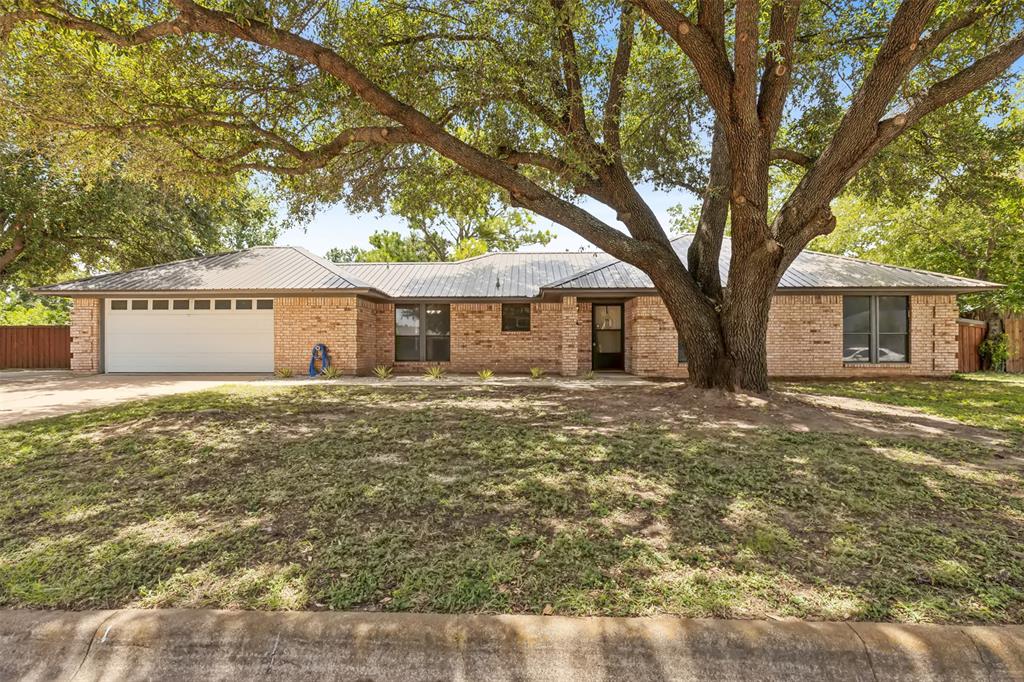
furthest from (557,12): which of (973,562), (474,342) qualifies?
(474,342)

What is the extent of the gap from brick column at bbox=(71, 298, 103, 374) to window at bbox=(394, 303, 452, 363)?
8438 millimetres

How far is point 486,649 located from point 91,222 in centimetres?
2000

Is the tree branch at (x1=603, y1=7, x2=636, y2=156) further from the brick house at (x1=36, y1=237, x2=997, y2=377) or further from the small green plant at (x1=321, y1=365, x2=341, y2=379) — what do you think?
the small green plant at (x1=321, y1=365, x2=341, y2=379)

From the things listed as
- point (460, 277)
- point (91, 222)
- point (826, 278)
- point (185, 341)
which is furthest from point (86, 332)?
point (826, 278)

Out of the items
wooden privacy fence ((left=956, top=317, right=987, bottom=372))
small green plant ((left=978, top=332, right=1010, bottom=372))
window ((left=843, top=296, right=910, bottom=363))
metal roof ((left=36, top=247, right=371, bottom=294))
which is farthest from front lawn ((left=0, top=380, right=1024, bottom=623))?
small green plant ((left=978, top=332, right=1010, bottom=372))

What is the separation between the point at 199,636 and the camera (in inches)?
82.4

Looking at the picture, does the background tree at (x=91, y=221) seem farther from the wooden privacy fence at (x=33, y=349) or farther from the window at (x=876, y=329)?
the window at (x=876, y=329)

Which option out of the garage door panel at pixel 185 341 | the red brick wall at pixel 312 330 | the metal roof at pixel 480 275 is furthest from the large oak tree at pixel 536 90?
the garage door panel at pixel 185 341

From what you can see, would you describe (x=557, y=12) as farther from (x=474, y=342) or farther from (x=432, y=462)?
(x=474, y=342)

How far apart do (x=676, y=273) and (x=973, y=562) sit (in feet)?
18.2

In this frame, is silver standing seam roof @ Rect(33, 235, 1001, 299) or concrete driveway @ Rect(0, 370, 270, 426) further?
silver standing seam roof @ Rect(33, 235, 1001, 299)

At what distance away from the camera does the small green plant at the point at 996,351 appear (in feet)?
51.4

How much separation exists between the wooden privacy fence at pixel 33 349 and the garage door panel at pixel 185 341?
4574mm

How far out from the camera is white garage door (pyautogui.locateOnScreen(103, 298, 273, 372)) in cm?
1358
